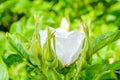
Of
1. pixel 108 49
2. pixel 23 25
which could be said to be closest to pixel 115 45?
pixel 108 49

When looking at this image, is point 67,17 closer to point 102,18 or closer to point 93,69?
point 102,18

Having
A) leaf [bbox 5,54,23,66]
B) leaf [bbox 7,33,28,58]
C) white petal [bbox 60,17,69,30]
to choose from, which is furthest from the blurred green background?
leaf [bbox 7,33,28,58]

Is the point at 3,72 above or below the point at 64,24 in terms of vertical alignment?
above

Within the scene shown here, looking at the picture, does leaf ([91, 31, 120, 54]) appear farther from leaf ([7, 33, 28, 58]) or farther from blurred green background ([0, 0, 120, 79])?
blurred green background ([0, 0, 120, 79])

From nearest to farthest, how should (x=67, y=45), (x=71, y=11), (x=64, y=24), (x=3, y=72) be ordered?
(x=67, y=45), (x=3, y=72), (x=64, y=24), (x=71, y=11)

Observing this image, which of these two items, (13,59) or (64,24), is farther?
(64,24)

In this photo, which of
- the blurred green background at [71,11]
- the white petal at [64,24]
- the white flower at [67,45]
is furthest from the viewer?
the blurred green background at [71,11]

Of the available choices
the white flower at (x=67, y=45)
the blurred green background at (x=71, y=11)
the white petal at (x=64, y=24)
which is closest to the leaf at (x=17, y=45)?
the white flower at (x=67, y=45)

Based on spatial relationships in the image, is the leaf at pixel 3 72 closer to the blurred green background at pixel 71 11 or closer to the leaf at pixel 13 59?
the leaf at pixel 13 59

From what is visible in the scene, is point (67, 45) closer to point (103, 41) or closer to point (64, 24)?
point (103, 41)

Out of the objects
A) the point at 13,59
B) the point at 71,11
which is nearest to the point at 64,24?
the point at 71,11
